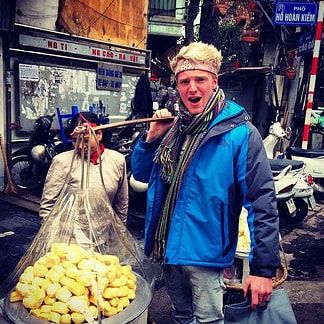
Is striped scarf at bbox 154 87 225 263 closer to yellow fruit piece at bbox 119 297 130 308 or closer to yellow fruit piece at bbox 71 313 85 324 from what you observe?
yellow fruit piece at bbox 119 297 130 308

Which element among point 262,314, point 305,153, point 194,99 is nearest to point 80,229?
point 194,99

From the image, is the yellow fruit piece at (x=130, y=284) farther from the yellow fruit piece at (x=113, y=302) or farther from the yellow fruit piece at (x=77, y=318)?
the yellow fruit piece at (x=77, y=318)

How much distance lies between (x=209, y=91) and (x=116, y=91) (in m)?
7.31

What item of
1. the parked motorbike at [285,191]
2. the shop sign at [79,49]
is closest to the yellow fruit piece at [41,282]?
the parked motorbike at [285,191]

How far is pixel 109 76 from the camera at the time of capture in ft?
28.8

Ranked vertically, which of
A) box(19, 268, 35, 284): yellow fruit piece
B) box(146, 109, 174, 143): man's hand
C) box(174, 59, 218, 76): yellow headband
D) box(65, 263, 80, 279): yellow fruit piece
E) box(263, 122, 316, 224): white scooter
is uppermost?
box(174, 59, 218, 76): yellow headband

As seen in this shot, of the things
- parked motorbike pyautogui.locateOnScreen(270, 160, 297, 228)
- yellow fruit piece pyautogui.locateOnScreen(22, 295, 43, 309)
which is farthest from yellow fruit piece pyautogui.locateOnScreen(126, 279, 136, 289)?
parked motorbike pyautogui.locateOnScreen(270, 160, 297, 228)

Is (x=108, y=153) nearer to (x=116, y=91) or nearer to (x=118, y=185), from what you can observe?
(x=118, y=185)

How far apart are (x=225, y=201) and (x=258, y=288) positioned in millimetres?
447

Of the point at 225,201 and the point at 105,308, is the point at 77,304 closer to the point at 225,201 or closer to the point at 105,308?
the point at 105,308

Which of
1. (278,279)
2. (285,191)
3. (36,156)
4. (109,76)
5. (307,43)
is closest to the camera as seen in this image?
(278,279)

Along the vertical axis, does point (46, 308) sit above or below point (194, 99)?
below

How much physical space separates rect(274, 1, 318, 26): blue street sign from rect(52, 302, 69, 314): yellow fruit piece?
6.56m

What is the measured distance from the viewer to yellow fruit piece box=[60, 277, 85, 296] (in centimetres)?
180
